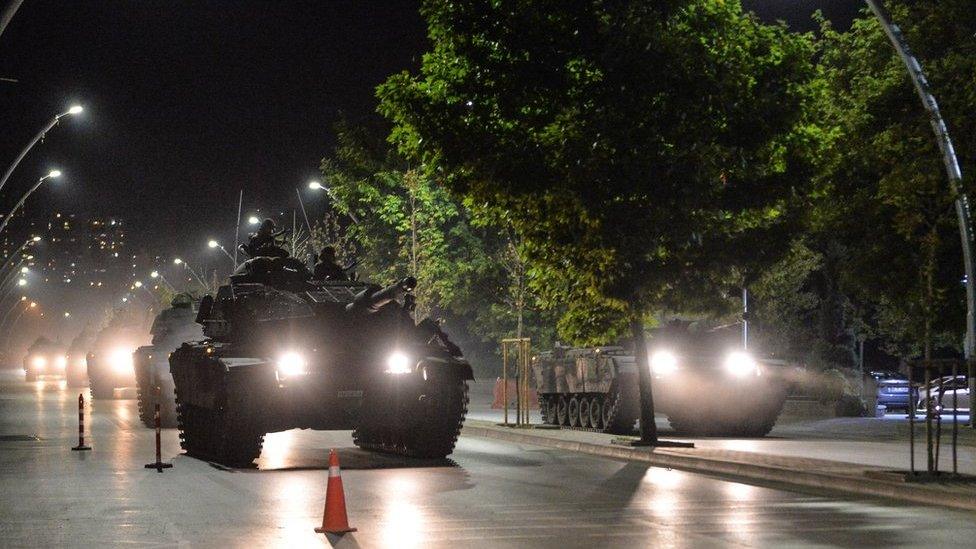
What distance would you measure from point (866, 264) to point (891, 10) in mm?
5481

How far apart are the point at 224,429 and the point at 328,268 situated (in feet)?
17.6

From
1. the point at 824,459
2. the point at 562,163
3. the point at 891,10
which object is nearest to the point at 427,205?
the point at 891,10

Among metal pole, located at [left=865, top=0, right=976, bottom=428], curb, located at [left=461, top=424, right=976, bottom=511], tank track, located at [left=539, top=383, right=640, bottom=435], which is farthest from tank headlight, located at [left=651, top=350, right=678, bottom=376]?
metal pole, located at [left=865, top=0, right=976, bottom=428]

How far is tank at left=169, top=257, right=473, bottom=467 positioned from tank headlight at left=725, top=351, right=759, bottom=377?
8.97 m

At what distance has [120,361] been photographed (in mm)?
50844

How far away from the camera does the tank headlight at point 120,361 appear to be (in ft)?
165

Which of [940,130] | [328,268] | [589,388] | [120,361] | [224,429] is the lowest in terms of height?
[224,429]

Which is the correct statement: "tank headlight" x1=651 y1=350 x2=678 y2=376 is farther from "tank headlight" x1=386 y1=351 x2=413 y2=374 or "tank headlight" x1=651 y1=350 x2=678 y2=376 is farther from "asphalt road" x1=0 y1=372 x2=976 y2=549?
"tank headlight" x1=386 y1=351 x2=413 y2=374

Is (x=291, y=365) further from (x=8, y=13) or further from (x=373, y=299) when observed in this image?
(x=8, y=13)

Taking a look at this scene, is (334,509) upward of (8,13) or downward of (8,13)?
downward

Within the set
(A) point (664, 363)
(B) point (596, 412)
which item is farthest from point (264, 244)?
(A) point (664, 363)

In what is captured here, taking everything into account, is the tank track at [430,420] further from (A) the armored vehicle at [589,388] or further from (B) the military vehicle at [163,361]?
(B) the military vehicle at [163,361]

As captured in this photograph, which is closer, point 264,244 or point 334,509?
point 334,509

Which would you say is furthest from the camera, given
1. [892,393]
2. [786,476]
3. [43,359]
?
[43,359]
